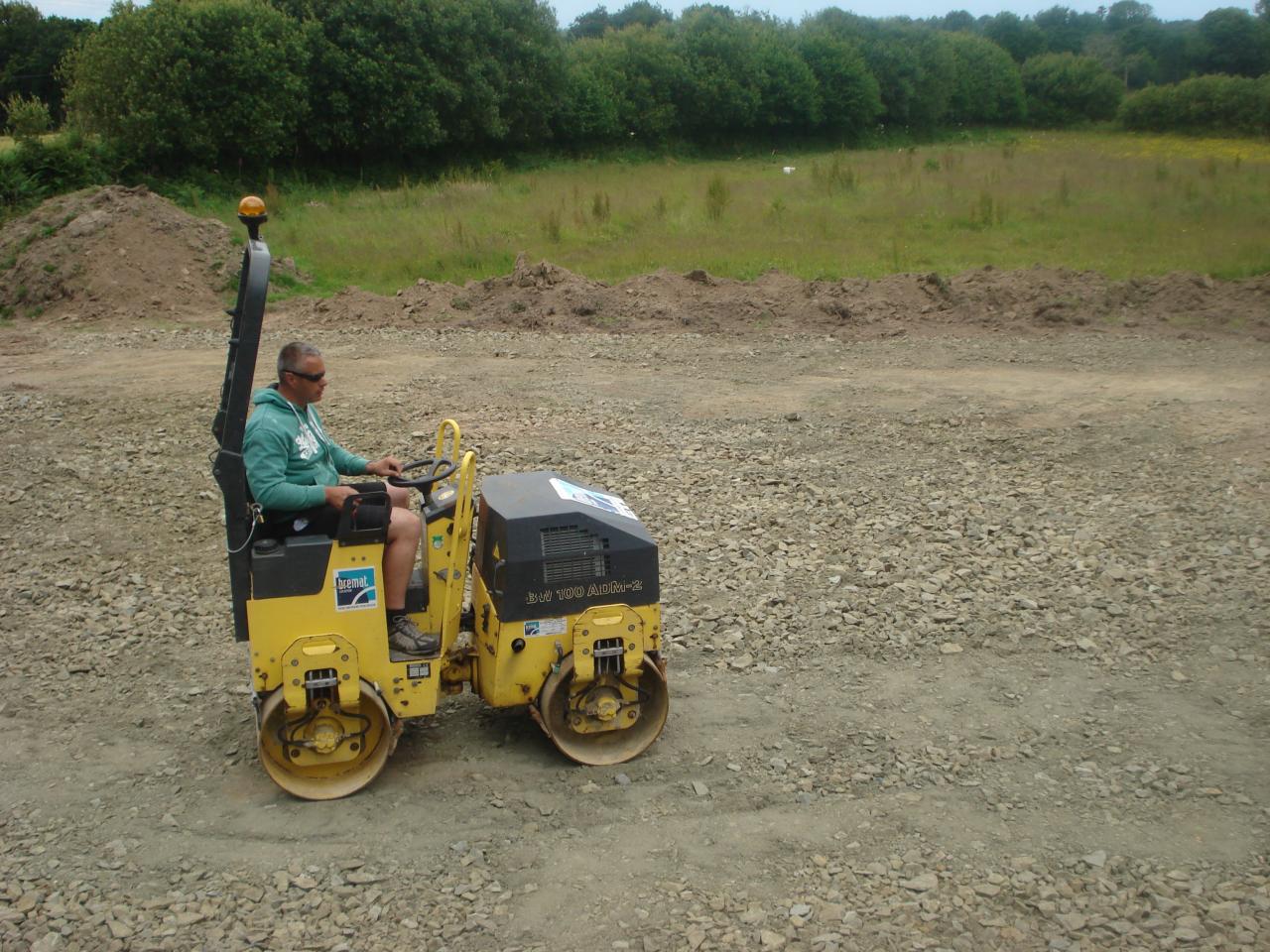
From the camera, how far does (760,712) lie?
541 centimetres

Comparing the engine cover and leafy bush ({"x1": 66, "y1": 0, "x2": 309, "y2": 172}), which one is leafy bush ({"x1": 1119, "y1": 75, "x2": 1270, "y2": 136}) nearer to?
leafy bush ({"x1": 66, "y1": 0, "x2": 309, "y2": 172})

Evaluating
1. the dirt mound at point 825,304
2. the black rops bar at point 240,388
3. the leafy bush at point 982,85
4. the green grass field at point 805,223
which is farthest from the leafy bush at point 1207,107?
the black rops bar at point 240,388

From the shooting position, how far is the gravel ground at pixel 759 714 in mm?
3980

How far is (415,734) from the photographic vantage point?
511cm

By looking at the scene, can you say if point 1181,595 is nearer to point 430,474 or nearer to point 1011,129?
point 430,474

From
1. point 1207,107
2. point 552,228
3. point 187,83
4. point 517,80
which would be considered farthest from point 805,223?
point 1207,107

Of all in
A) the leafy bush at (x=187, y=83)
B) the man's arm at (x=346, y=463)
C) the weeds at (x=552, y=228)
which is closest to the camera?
the man's arm at (x=346, y=463)

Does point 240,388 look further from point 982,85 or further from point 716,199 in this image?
point 982,85

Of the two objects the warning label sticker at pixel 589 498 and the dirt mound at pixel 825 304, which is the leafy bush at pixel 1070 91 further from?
the warning label sticker at pixel 589 498

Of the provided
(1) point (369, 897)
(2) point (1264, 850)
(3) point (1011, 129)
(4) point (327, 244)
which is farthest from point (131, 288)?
(3) point (1011, 129)

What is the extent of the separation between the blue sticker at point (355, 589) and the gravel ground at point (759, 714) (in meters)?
0.77

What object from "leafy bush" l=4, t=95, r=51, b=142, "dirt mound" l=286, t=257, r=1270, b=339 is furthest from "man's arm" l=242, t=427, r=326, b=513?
"leafy bush" l=4, t=95, r=51, b=142

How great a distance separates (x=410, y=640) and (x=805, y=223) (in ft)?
55.0

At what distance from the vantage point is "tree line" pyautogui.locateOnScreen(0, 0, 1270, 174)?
25.2 meters
